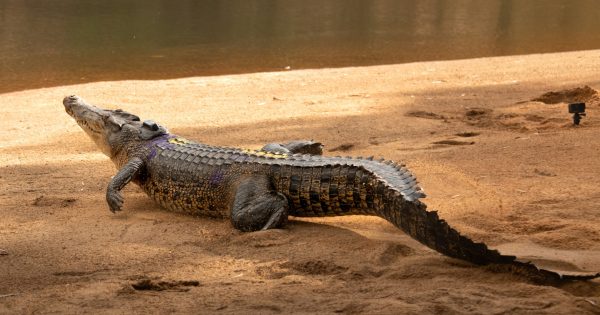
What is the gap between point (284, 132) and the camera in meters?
7.51

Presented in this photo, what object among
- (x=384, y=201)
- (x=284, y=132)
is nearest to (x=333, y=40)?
(x=284, y=132)

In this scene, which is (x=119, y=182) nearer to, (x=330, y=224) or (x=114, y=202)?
(x=114, y=202)

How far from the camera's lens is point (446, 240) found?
3.77 meters

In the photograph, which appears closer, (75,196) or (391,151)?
(75,196)

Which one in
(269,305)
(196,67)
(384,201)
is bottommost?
(269,305)

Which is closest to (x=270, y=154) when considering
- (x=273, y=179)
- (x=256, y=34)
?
(x=273, y=179)

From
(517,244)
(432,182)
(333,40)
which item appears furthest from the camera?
(333,40)

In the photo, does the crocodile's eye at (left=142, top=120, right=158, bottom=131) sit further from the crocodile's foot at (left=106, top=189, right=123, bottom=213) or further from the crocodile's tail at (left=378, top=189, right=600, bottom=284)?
the crocodile's tail at (left=378, top=189, right=600, bottom=284)

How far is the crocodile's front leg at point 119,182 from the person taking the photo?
5.16m

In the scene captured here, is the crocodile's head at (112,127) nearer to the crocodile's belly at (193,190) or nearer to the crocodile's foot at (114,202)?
the crocodile's belly at (193,190)

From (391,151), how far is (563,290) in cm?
315

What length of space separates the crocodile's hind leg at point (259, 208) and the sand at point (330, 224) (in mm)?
95

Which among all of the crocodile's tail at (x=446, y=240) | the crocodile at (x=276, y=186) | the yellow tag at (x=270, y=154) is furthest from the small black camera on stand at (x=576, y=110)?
the crocodile's tail at (x=446, y=240)

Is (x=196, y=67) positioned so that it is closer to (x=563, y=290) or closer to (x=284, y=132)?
(x=284, y=132)
